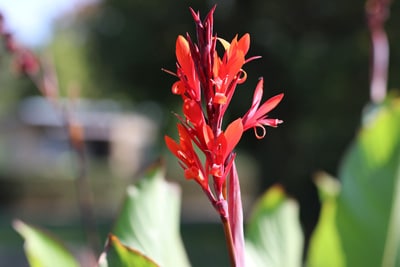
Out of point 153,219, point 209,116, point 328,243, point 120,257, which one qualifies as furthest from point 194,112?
point 328,243

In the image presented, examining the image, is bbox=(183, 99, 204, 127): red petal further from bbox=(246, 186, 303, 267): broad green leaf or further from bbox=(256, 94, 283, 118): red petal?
bbox=(246, 186, 303, 267): broad green leaf

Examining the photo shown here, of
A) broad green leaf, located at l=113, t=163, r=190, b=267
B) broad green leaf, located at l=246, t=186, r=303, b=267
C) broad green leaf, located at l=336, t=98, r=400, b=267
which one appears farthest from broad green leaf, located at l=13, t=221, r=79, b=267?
broad green leaf, located at l=336, t=98, r=400, b=267

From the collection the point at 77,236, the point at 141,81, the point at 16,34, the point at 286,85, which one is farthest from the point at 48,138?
the point at 16,34

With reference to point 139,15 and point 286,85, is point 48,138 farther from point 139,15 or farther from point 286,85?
point 286,85

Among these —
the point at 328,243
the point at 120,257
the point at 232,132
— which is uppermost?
the point at 232,132

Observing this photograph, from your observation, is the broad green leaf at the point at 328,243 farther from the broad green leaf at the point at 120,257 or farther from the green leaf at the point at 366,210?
the broad green leaf at the point at 120,257

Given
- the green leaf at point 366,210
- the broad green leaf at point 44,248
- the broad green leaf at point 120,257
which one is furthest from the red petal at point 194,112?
the green leaf at point 366,210

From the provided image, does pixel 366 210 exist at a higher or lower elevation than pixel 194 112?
lower

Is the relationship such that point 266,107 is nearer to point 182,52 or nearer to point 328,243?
point 182,52
